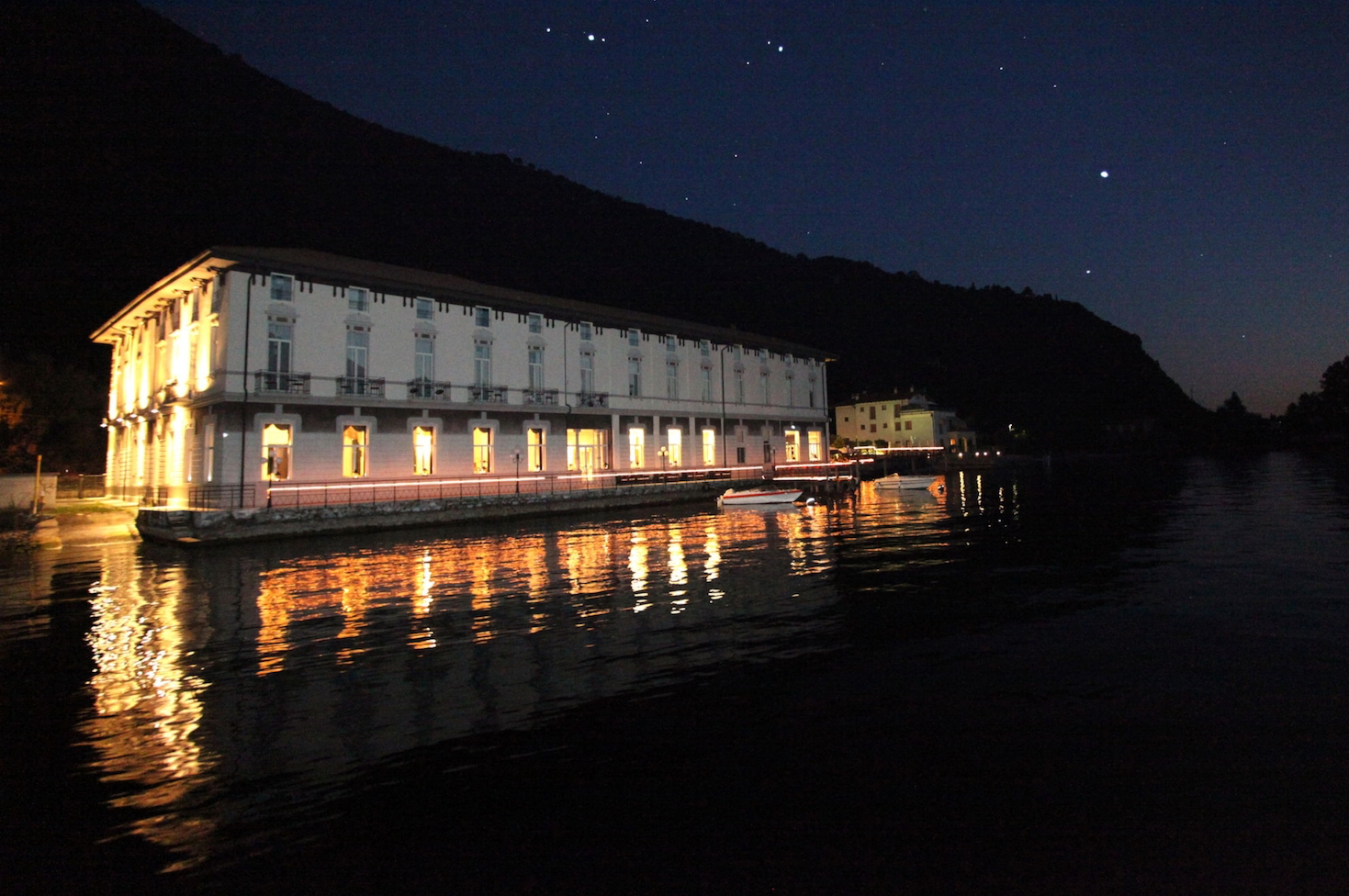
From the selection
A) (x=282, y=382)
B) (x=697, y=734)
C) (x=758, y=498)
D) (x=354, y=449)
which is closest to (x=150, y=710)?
(x=697, y=734)

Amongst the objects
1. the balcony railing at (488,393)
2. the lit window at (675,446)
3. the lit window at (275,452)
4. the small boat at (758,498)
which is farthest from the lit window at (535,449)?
the lit window at (275,452)

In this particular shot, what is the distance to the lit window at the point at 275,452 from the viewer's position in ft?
102

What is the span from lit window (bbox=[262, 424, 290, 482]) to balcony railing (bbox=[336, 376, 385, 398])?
117 inches

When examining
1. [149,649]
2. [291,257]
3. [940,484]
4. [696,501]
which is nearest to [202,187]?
[291,257]

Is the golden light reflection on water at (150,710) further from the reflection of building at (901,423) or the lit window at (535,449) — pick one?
the reflection of building at (901,423)

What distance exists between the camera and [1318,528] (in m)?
22.8

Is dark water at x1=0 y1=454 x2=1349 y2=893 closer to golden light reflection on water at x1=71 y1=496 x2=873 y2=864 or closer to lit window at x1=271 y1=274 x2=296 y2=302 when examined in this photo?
golden light reflection on water at x1=71 y1=496 x2=873 y2=864

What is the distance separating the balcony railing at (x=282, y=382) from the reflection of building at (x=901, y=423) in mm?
72558

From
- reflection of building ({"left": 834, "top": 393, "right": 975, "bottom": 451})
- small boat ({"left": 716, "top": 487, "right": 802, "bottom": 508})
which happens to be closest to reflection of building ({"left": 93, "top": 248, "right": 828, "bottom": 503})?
small boat ({"left": 716, "top": 487, "right": 802, "bottom": 508})

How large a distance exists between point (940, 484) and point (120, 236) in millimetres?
113814

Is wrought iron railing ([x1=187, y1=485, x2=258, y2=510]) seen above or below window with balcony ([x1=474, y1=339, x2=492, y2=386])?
below

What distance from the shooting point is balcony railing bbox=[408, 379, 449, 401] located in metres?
35.4

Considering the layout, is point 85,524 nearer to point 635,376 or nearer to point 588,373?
point 588,373

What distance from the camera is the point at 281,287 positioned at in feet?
104
